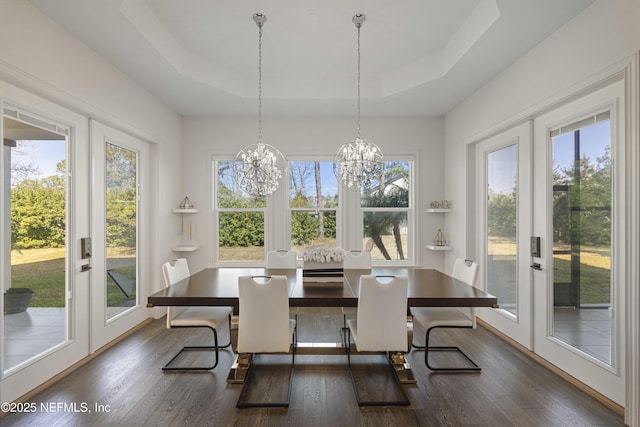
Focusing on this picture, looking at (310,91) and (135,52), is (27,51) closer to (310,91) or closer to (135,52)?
(135,52)

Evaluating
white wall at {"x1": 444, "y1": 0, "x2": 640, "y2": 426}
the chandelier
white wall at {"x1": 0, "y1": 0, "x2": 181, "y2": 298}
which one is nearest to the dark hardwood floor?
white wall at {"x1": 444, "y1": 0, "x2": 640, "y2": 426}

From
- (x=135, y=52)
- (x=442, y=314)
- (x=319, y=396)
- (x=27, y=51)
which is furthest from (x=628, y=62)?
(x=27, y=51)

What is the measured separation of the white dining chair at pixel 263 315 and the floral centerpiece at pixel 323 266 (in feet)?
1.84

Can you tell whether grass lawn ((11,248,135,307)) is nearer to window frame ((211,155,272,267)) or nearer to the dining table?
the dining table

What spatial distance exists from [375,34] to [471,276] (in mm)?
2499

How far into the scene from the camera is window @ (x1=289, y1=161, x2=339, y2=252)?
5.28m

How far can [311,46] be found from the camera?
3.58 metres

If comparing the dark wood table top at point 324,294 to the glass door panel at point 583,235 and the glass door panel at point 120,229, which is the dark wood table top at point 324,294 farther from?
the glass door panel at point 120,229

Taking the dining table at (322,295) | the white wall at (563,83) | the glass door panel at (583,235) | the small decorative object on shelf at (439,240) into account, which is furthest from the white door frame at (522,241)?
the small decorative object on shelf at (439,240)

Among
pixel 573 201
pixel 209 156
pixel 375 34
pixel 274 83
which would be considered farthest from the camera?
pixel 209 156

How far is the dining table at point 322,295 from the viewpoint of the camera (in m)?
2.50

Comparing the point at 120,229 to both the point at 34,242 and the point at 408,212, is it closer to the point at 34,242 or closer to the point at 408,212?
the point at 34,242

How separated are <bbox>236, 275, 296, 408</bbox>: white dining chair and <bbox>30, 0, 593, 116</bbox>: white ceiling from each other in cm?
230

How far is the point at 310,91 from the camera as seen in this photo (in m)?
4.37
